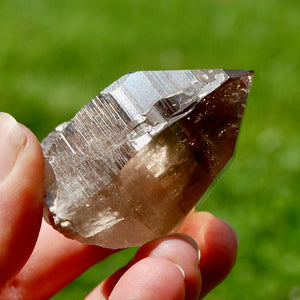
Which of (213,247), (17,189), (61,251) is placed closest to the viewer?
(17,189)

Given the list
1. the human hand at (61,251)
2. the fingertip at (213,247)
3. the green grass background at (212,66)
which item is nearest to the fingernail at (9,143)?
the human hand at (61,251)

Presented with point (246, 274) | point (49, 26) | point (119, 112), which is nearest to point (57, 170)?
point (119, 112)

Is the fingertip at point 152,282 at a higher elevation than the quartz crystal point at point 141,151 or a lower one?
lower

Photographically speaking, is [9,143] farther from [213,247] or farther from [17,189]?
[213,247]

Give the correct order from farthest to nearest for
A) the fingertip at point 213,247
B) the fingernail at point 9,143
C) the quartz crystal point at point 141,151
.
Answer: the fingertip at point 213,247, the quartz crystal point at point 141,151, the fingernail at point 9,143

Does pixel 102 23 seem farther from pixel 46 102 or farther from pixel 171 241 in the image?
pixel 171 241

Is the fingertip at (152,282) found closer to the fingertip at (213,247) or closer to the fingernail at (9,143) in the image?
the fingertip at (213,247)

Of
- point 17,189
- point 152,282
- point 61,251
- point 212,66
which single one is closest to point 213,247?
point 152,282
